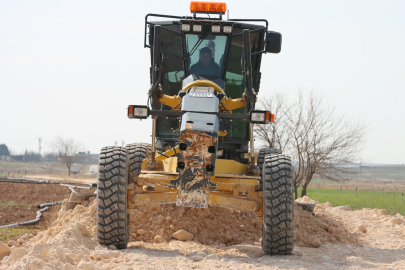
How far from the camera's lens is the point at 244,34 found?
6.94 metres

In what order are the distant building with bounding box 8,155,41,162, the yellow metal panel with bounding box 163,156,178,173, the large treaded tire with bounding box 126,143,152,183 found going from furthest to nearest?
the distant building with bounding box 8,155,41,162
the large treaded tire with bounding box 126,143,152,183
the yellow metal panel with bounding box 163,156,178,173

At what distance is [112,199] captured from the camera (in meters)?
6.19

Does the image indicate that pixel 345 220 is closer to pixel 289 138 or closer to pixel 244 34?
pixel 244 34

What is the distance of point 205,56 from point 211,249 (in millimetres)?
3012

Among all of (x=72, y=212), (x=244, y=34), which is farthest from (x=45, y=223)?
(x=244, y=34)

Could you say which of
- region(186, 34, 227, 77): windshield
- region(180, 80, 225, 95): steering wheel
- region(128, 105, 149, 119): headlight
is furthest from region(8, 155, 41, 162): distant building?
region(128, 105, 149, 119): headlight

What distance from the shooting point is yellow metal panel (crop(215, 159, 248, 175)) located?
21.7ft

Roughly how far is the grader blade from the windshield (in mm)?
1737

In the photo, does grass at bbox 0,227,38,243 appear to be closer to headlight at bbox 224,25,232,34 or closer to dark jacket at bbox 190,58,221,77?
dark jacket at bbox 190,58,221,77

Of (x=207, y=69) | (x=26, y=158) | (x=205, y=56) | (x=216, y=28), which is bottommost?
(x=26, y=158)

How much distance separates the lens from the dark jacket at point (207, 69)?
7.42 m

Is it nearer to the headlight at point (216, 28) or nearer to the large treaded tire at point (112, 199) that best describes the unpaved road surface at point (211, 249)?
the large treaded tire at point (112, 199)

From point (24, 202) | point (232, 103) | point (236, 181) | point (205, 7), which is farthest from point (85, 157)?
point (236, 181)

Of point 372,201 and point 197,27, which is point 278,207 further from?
point 372,201
